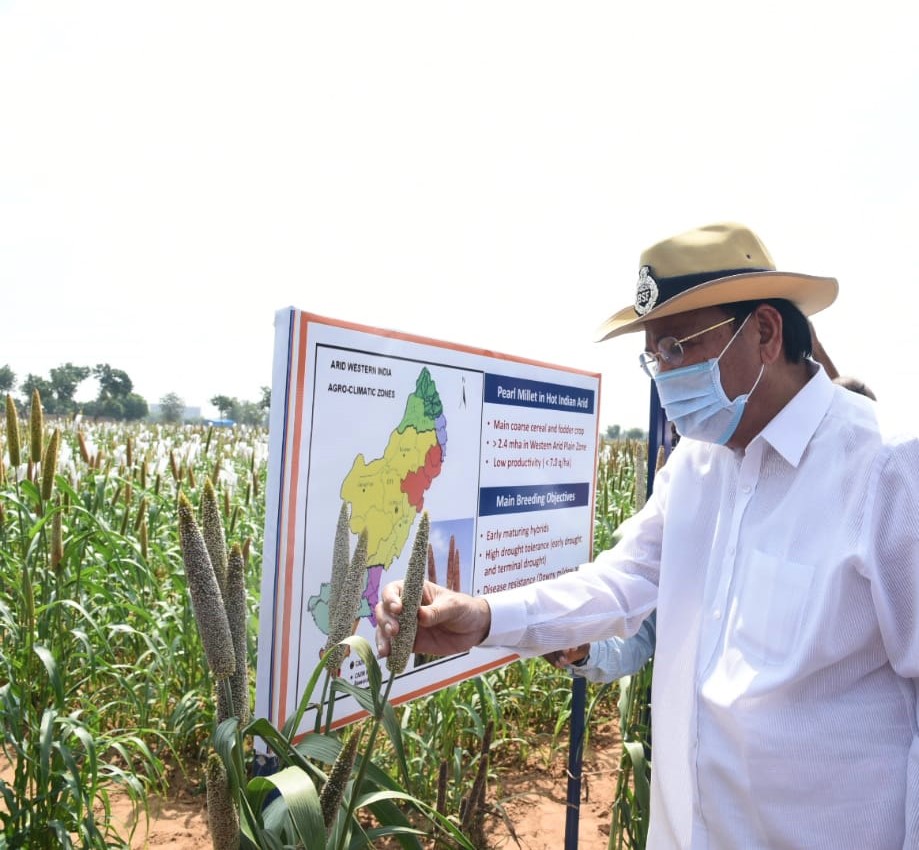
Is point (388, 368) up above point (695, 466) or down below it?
above

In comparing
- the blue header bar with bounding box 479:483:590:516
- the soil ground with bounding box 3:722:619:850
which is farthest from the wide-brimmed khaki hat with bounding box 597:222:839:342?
the soil ground with bounding box 3:722:619:850

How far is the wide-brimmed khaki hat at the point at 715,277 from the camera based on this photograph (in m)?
1.62

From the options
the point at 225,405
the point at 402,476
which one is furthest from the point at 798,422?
the point at 225,405

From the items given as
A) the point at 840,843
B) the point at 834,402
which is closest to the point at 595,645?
the point at 840,843

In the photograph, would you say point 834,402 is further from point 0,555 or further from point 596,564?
point 0,555

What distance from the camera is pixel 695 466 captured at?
187cm

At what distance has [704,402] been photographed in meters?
1.72

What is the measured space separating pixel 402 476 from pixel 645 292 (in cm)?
94

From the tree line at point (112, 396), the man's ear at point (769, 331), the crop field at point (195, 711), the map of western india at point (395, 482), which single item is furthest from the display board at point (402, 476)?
the tree line at point (112, 396)

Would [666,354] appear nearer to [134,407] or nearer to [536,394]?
[536,394]

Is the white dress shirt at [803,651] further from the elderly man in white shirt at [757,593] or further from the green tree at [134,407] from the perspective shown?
the green tree at [134,407]

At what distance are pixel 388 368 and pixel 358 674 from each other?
913mm

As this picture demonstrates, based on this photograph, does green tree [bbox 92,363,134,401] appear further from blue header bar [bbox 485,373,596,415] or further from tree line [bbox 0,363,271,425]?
blue header bar [bbox 485,373,596,415]

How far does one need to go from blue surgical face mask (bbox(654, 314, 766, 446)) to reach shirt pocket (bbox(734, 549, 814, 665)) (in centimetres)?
32
